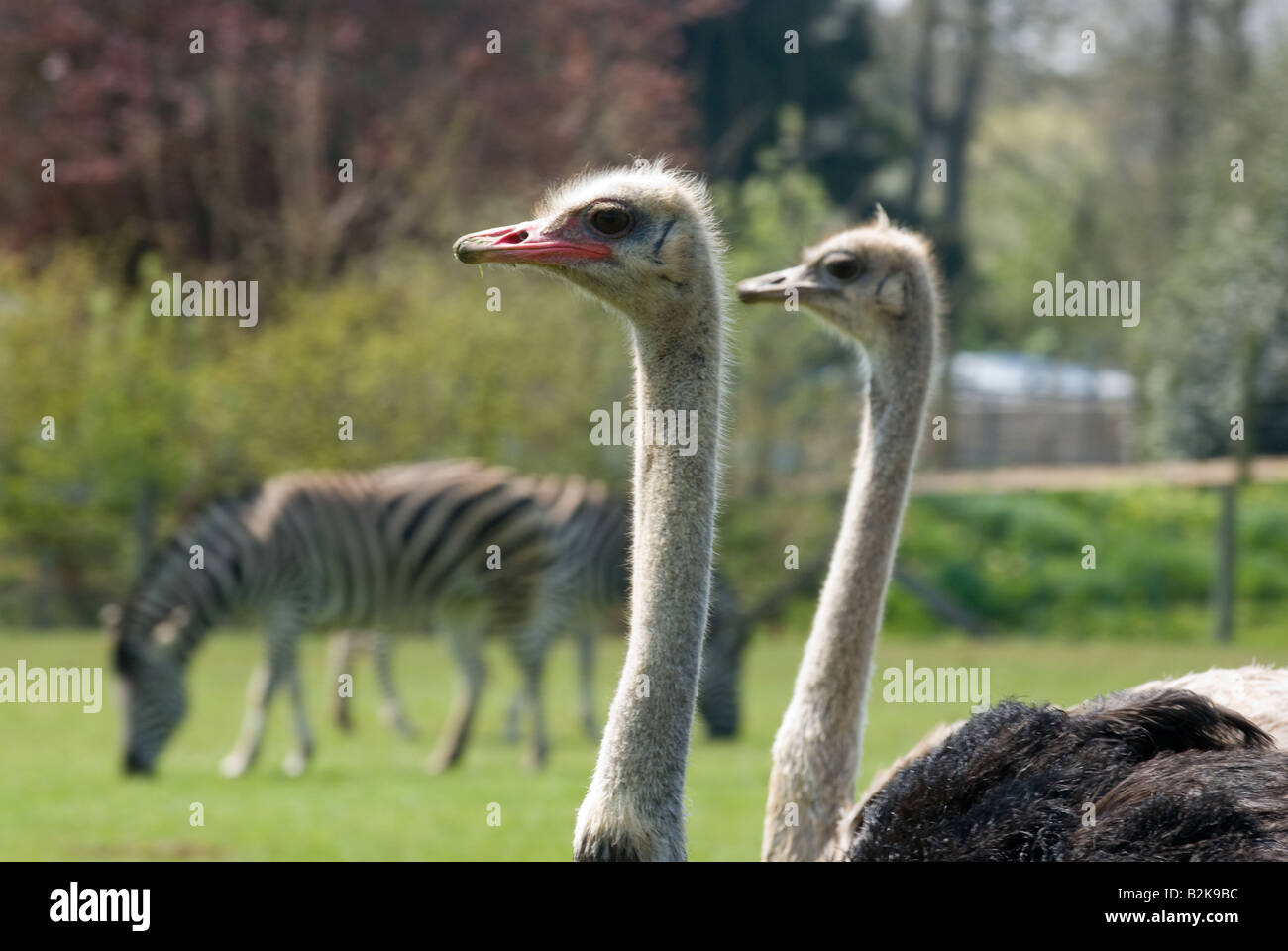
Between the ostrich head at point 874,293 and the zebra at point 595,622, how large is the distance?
25.6 feet

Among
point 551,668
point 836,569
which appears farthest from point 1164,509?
point 836,569

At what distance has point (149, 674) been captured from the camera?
11.2 meters

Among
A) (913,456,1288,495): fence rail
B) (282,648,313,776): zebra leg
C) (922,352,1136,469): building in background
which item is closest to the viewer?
(282,648,313,776): zebra leg

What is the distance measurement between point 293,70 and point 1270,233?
10997 millimetres

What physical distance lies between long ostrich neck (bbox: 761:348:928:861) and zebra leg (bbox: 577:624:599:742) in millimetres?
8286

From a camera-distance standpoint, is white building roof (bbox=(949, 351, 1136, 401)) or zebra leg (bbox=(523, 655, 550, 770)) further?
white building roof (bbox=(949, 351, 1136, 401))

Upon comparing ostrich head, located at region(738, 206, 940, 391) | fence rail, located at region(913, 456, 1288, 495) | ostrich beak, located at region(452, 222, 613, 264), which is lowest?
ostrich beak, located at region(452, 222, 613, 264)

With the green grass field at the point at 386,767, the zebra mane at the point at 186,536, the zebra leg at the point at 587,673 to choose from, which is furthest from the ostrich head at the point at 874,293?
the zebra leg at the point at 587,673

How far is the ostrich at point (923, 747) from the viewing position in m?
3.41

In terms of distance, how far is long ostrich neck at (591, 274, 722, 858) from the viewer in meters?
3.28

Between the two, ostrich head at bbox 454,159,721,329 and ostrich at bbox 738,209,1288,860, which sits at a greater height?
ostrich head at bbox 454,159,721,329

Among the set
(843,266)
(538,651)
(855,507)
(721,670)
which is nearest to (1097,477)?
(721,670)

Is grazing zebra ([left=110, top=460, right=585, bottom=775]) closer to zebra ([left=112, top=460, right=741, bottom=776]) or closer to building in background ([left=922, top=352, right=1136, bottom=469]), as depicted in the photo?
zebra ([left=112, top=460, right=741, bottom=776])

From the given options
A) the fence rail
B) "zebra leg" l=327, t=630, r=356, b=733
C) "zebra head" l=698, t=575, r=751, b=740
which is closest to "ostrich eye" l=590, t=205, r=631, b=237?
"zebra head" l=698, t=575, r=751, b=740
